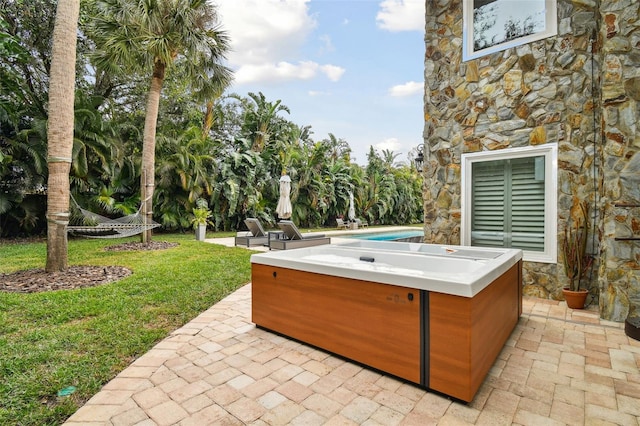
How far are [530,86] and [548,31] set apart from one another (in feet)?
2.50

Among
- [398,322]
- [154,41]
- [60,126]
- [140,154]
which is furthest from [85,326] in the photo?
[140,154]

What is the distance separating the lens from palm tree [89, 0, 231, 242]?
7.62m

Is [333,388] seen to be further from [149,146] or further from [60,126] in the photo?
[149,146]

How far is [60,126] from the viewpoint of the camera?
202 inches

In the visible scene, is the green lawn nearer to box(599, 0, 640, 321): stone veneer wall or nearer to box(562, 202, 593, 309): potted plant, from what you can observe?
box(562, 202, 593, 309): potted plant

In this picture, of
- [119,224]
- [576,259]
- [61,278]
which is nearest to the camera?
[576,259]

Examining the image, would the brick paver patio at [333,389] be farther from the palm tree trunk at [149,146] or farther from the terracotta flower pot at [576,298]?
the palm tree trunk at [149,146]

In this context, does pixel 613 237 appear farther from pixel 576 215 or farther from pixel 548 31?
pixel 548 31

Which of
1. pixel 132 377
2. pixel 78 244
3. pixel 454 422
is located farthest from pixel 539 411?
pixel 78 244

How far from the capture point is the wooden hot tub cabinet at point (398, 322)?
2.14m

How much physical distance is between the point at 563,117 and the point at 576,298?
2.48 m

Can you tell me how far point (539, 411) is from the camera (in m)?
2.05

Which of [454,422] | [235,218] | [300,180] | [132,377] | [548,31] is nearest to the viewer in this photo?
[454,422]

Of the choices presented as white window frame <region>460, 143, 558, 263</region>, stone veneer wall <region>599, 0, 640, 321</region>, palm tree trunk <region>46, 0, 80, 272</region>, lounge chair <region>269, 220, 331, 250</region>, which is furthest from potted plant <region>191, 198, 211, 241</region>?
stone veneer wall <region>599, 0, 640, 321</region>
